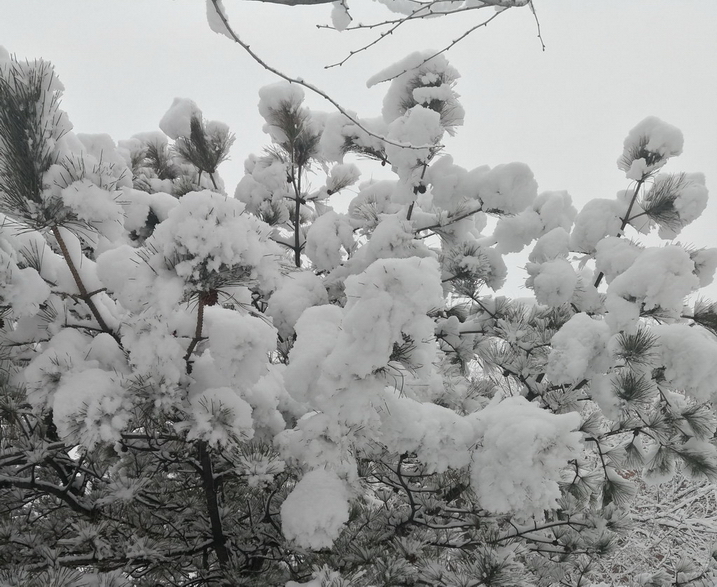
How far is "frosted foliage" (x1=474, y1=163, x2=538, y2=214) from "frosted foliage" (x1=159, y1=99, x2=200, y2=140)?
2.14 metres

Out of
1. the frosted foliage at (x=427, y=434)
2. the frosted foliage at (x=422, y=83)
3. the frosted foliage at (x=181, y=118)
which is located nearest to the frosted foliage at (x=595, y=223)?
the frosted foliage at (x=422, y=83)

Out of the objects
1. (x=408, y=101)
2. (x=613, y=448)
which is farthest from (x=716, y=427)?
(x=408, y=101)

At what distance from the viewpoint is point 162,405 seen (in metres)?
1.45

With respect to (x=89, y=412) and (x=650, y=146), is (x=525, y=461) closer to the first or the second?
(x=89, y=412)

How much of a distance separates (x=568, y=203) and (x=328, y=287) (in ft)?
6.59

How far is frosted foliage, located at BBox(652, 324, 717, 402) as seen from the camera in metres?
2.04

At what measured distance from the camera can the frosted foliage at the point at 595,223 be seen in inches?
111

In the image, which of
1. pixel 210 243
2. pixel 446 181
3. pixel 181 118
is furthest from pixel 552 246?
pixel 181 118

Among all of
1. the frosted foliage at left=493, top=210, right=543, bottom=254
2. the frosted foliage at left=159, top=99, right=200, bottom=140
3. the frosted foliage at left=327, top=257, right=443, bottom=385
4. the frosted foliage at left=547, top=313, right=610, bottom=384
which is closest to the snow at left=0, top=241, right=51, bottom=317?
the frosted foliage at left=327, top=257, right=443, bottom=385

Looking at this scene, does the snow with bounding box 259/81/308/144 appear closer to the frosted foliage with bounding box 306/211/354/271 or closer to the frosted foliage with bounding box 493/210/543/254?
the frosted foliage with bounding box 306/211/354/271

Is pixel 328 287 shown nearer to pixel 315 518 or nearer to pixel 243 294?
pixel 243 294

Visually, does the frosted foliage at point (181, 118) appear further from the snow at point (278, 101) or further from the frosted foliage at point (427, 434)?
the frosted foliage at point (427, 434)

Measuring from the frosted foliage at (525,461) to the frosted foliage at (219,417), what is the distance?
0.88 meters

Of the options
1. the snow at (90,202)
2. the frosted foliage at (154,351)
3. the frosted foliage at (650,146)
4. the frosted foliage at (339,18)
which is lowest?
the frosted foliage at (154,351)
